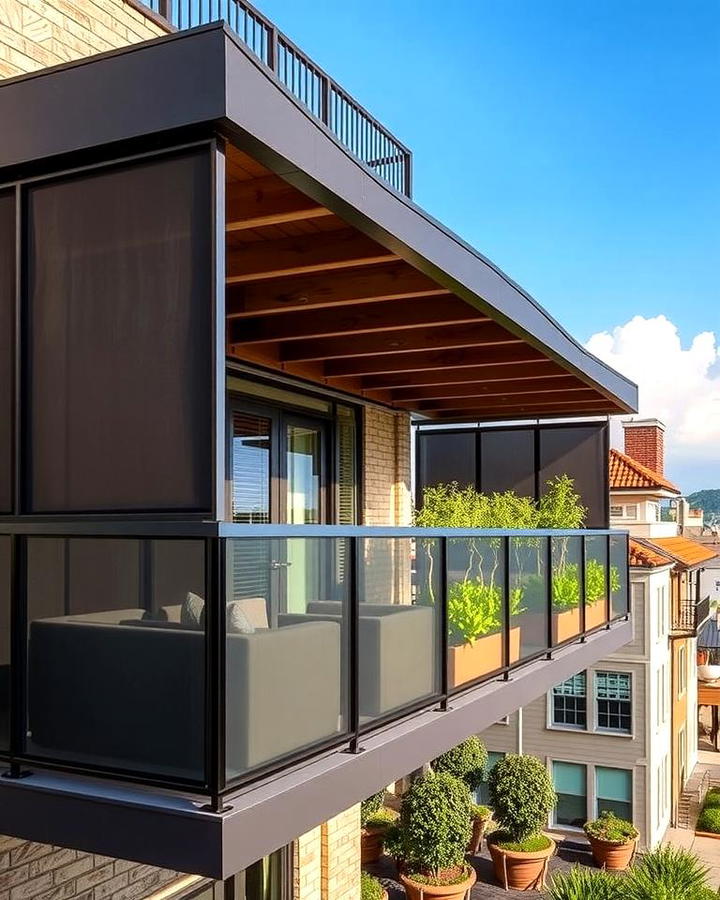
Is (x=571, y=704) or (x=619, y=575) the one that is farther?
(x=571, y=704)

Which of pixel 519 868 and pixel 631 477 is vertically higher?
pixel 631 477

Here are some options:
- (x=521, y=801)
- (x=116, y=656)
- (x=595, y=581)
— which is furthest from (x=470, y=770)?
(x=116, y=656)

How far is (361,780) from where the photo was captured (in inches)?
177

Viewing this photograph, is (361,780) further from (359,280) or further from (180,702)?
(359,280)

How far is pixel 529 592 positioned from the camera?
7.33 meters

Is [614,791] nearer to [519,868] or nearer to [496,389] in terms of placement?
[519,868]

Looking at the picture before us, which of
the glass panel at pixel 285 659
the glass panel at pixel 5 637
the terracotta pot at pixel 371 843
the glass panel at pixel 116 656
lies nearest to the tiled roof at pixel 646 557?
the terracotta pot at pixel 371 843

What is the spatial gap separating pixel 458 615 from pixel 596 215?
6970cm

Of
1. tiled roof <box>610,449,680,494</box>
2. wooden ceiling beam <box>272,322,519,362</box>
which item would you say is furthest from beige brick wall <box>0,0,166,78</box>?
tiled roof <box>610,449,680,494</box>

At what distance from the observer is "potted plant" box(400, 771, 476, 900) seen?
12.2 m

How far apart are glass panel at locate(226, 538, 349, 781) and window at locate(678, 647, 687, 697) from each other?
70.1 ft

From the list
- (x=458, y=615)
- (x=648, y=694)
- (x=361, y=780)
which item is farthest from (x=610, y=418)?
(x=648, y=694)

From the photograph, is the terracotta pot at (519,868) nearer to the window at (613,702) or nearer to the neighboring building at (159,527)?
the window at (613,702)

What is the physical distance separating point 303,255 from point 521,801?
39.0 ft
